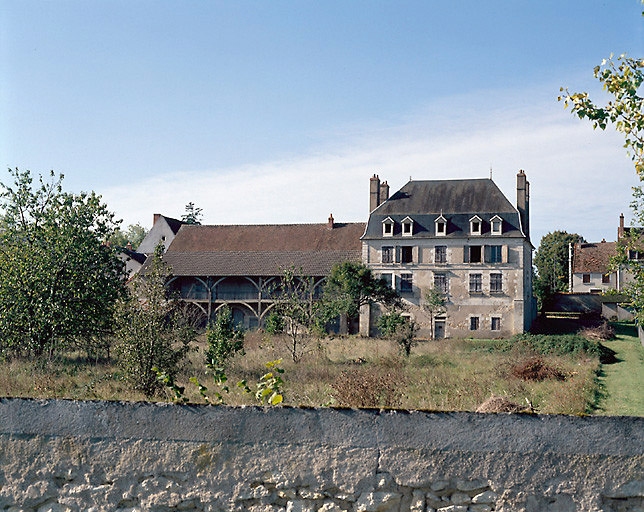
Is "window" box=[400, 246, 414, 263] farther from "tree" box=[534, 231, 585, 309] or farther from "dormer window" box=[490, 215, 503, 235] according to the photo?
"tree" box=[534, 231, 585, 309]

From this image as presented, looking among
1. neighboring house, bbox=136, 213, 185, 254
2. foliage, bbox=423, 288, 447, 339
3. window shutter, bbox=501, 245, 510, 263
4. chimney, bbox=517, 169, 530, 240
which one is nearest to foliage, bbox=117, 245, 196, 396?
foliage, bbox=423, 288, 447, 339

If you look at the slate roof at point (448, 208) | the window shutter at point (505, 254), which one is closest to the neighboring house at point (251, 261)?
the slate roof at point (448, 208)

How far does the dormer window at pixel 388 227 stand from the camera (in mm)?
35500

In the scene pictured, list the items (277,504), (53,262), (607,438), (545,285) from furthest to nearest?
(545,285)
(53,262)
(277,504)
(607,438)

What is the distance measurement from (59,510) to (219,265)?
1346 inches

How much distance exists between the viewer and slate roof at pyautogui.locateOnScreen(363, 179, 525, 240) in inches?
1359

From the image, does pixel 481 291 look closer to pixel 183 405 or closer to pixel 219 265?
pixel 219 265

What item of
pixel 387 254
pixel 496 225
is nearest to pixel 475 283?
pixel 496 225

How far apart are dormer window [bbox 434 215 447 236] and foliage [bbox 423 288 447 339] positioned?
11.9 ft

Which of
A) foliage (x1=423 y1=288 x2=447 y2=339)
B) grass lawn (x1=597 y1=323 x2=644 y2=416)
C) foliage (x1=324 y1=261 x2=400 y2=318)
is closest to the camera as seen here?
grass lawn (x1=597 y1=323 x2=644 y2=416)

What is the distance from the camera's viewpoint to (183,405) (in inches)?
152

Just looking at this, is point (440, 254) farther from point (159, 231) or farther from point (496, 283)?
point (159, 231)

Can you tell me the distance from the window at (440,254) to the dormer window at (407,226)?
73.6 inches

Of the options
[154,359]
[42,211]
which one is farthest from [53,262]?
[154,359]
